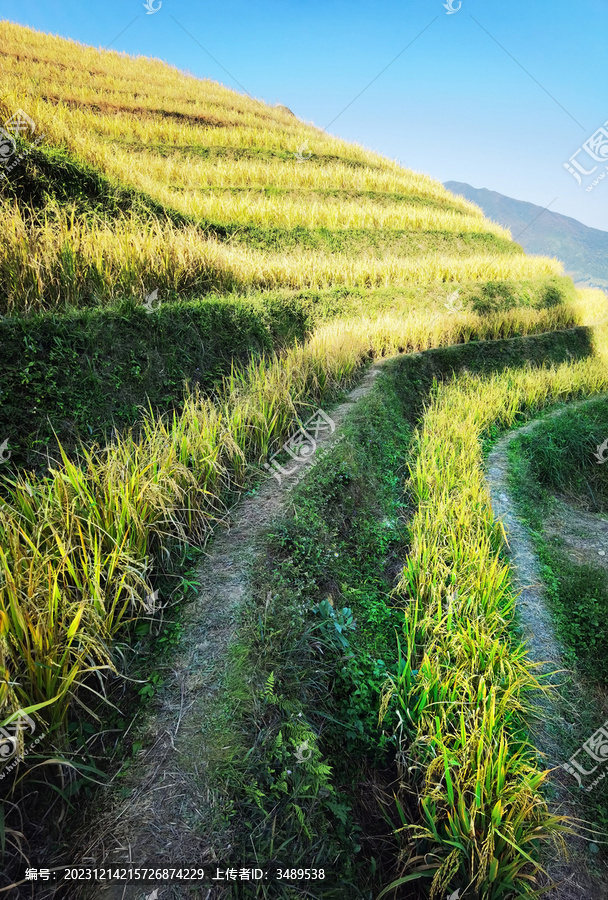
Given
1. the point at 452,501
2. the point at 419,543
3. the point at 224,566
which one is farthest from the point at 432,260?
the point at 224,566

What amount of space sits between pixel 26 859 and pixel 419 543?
9.47 ft

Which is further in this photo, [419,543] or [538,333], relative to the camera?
[538,333]

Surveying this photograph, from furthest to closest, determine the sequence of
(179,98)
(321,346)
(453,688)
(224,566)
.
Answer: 1. (179,98)
2. (321,346)
3. (224,566)
4. (453,688)

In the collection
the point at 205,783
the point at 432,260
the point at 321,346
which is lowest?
the point at 205,783

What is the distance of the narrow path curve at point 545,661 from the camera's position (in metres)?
2.14

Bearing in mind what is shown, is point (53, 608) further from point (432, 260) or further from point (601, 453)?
point (432, 260)

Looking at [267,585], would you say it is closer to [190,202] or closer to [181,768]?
[181,768]

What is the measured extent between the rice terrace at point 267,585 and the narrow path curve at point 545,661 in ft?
0.06

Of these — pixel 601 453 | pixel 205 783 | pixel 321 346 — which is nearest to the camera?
pixel 205 783

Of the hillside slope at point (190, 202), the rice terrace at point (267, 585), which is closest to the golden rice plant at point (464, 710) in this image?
the rice terrace at point (267, 585)

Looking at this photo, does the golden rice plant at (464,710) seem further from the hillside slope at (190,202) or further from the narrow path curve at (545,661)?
the hillside slope at (190,202)

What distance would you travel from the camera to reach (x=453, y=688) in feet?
8.10

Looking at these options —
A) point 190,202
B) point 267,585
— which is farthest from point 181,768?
point 190,202

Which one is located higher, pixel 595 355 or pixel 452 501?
pixel 595 355
